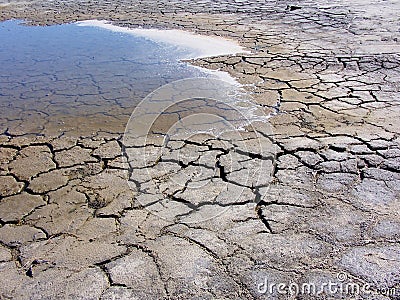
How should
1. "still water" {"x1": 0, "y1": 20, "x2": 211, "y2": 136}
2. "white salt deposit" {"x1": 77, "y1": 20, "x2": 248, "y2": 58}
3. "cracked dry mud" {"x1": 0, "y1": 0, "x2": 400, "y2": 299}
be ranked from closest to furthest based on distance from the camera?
"cracked dry mud" {"x1": 0, "y1": 0, "x2": 400, "y2": 299}, "still water" {"x1": 0, "y1": 20, "x2": 211, "y2": 136}, "white salt deposit" {"x1": 77, "y1": 20, "x2": 248, "y2": 58}

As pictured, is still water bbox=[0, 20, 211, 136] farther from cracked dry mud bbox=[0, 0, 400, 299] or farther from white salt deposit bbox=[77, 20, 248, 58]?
cracked dry mud bbox=[0, 0, 400, 299]

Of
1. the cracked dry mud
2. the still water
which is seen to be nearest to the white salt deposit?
the still water

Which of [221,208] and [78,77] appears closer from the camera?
[221,208]

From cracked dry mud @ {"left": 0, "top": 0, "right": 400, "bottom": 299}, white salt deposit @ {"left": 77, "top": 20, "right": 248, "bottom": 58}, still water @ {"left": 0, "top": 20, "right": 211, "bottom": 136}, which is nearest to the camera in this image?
cracked dry mud @ {"left": 0, "top": 0, "right": 400, "bottom": 299}

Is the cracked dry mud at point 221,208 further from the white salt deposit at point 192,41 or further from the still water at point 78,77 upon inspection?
the white salt deposit at point 192,41

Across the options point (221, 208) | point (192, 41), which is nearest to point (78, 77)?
point (192, 41)

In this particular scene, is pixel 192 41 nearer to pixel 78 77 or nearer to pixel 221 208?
pixel 78 77

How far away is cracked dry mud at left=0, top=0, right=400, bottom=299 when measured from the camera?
244cm

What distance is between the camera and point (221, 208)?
3043 millimetres

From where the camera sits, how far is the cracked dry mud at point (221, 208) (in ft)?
8.00

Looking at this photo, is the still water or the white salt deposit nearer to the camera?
the still water

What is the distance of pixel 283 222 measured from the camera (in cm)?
287

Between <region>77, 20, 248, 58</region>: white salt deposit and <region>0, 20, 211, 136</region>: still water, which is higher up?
<region>77, 20, 248, 58</region>: white salt deposit

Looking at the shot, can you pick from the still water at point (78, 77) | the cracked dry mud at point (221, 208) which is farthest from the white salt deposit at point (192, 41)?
the cracked dry mud at point (221, 208)
